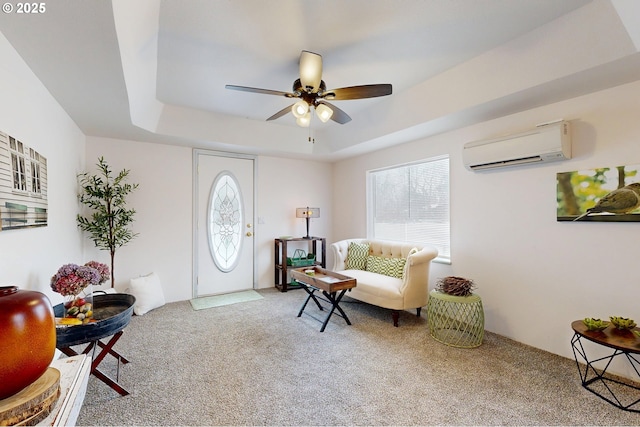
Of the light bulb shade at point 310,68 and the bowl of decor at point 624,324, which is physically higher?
A: the light bulb shade at point 310,68

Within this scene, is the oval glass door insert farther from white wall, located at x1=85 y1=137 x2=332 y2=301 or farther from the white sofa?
the white sofa

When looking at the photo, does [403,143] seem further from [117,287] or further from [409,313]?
[117,287]

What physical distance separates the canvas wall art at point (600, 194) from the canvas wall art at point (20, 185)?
3991 mm

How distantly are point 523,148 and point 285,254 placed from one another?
3.50 metres

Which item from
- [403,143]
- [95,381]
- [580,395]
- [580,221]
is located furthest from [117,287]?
[580,221]

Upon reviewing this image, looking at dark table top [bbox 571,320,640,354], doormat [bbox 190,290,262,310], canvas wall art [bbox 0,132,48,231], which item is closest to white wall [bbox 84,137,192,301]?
doormat [bbox 190,290,262,310]

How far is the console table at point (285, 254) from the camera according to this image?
4.80 meters

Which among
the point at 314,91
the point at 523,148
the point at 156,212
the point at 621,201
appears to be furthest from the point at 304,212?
the point at 621,201

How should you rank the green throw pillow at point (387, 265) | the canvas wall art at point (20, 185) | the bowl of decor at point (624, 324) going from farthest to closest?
the green throw pillow at point (387, 265), the bowl of decor at point (624, 324), the canvas wall art at point (20, 185)

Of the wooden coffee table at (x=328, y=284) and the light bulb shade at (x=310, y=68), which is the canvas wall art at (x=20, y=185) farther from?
the wooden coffee table at (x=328, y=284)

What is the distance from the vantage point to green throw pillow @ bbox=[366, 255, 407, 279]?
374 cm

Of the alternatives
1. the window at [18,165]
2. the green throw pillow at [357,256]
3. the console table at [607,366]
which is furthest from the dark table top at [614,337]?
the window at [18,165]

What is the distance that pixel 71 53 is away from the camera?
1.79m

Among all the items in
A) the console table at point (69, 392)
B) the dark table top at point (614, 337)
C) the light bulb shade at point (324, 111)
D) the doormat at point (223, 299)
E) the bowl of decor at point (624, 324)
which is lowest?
the doormat at point (223, 299)
